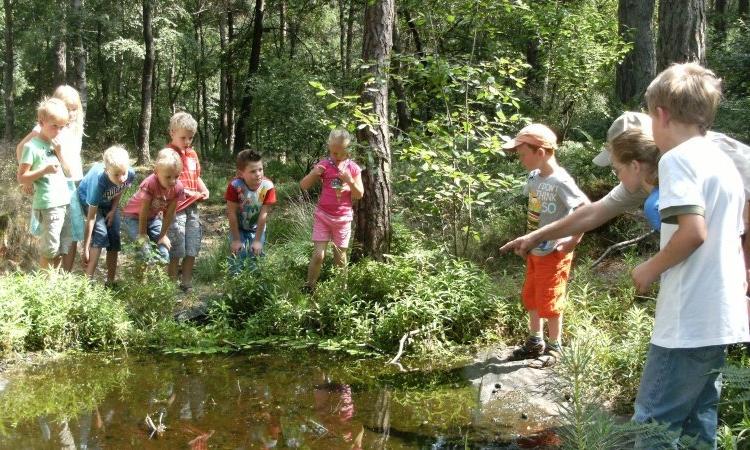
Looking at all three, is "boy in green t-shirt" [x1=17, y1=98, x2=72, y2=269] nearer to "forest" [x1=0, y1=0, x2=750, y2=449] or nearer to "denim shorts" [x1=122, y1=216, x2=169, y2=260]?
"forest" [x1=0, y1=0, x2=750, y2=449]

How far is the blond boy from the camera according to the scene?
6629 mm

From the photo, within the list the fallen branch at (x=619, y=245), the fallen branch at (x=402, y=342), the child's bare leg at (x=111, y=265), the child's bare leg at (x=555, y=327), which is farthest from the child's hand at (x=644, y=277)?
the child's bare leg at (x=111, y=265)

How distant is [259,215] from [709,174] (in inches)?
186

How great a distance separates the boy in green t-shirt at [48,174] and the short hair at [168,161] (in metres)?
0.87

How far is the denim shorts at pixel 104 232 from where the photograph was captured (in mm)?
6465

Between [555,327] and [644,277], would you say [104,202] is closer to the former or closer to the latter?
[555,327]

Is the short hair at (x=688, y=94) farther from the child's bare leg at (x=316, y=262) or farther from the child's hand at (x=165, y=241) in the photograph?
the child's hand at (x=165, y=241)

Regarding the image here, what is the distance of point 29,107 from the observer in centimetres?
2934

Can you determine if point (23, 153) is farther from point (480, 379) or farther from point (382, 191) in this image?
point (480, 379)

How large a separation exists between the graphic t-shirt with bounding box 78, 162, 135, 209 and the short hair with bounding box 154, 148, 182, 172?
1.49 feet

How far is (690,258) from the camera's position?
97.1 inches

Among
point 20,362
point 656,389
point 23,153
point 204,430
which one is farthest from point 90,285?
point 656,389

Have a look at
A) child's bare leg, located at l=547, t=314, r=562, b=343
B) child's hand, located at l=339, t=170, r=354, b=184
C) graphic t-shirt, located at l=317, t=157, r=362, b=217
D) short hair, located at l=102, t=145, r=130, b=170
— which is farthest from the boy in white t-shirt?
short hair, located at l=102, t=145, r=130, b=170

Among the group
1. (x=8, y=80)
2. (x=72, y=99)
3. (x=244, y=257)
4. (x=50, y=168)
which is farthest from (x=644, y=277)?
(x=8, y=80)
